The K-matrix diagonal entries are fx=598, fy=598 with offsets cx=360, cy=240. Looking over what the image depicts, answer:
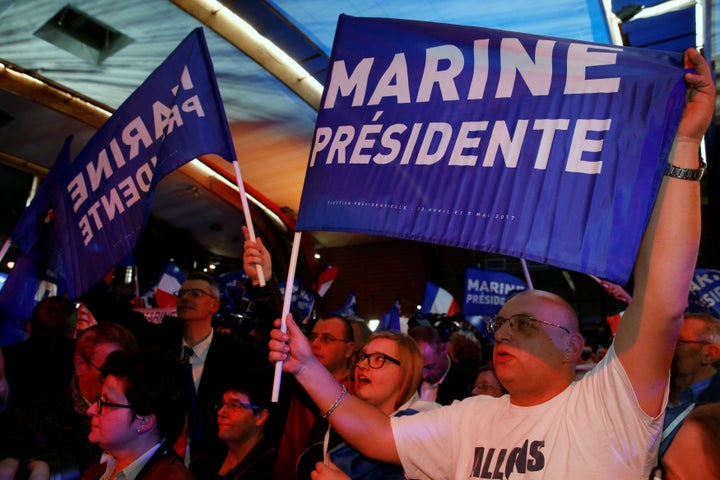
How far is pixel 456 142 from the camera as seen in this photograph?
2.40 metres

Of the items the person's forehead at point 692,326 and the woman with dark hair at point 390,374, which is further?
the person's forehead at point 692,326

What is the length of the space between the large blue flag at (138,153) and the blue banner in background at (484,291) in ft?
21.0

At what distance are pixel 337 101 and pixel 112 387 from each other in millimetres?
1618

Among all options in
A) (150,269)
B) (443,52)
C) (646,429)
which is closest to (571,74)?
(443,52)

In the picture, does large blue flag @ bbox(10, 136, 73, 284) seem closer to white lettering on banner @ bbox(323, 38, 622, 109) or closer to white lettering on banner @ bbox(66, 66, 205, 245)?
white lettering on banner @ bbox(66, 66, 205, 245)

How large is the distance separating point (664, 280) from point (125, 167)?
290cm

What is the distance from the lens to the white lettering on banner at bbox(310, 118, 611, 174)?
2.14 metres

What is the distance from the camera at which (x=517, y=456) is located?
189 cm

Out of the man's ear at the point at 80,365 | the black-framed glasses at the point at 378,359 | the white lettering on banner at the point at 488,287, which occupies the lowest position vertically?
the man's ear at the point at 80,365

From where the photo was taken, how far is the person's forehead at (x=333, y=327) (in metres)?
3.62

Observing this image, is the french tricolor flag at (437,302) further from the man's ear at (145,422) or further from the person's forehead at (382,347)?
the man's ear at (145,422)

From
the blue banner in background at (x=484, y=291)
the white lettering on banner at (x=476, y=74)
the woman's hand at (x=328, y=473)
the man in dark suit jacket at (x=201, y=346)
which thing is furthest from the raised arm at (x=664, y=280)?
the blue banner in background at (x=484, y=291)

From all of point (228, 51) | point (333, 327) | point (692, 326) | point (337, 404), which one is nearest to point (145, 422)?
point (337, 404)

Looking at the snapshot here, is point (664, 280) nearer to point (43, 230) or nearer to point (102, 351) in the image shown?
point (102, 351)
